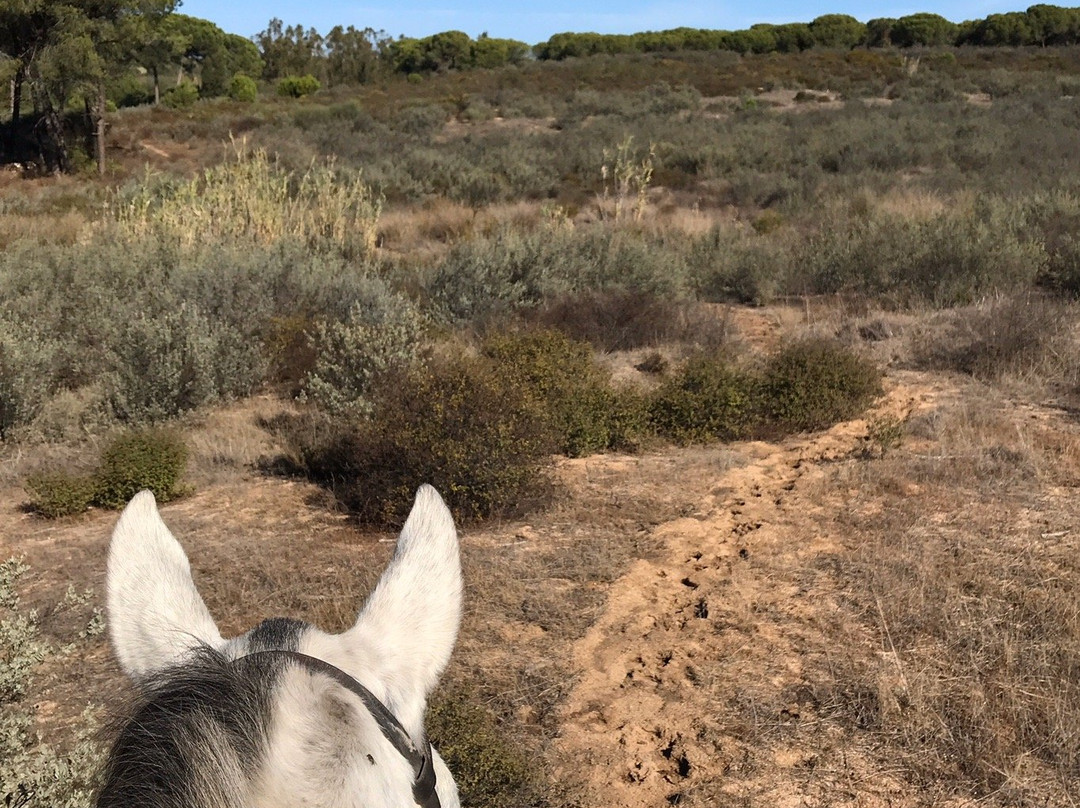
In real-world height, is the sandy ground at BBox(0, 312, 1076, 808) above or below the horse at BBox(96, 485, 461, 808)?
below

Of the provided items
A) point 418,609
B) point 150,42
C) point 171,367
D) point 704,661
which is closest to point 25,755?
point 418,609

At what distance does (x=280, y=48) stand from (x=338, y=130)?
33686 mm

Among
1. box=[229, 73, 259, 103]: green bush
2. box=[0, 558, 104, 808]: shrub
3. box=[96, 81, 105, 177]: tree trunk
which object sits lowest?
box=[0, 558, 104, 808]: shrub

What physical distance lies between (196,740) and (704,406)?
227 inches

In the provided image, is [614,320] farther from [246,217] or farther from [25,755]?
[25,755]

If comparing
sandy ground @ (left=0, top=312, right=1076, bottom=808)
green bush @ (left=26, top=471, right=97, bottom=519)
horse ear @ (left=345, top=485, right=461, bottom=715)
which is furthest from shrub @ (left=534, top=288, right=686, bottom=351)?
horse ear @ (left=345, top=485, right=461, bottom=715)

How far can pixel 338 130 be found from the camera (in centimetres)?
2750

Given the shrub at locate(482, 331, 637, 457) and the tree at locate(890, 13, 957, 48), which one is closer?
the shrub at locate(482, 331, 637, 457)

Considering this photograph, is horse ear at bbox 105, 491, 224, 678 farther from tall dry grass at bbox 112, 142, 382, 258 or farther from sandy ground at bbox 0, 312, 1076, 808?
tall dry grass at bbox 112, 142, 382, 258

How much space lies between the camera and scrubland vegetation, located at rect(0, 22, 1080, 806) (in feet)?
10.4

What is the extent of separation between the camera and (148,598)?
125 cm

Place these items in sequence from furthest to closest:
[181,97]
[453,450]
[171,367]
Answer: [181,97]
[171,367]
[453,450]

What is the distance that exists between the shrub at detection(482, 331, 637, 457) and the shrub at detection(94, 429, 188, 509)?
2.27m

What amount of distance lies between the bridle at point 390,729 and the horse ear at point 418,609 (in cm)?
15
